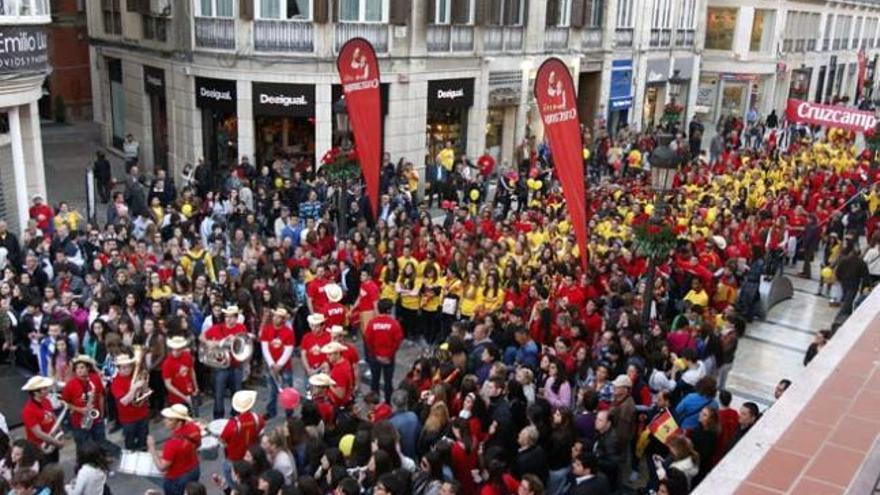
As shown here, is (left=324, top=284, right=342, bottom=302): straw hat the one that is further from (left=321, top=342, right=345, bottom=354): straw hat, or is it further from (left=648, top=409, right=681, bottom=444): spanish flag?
(left=648, top=409, right=681, bottom=444): spanish flag

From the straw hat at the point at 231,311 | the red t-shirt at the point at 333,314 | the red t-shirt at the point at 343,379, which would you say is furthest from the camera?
the red t-shirt at the point at 333,314

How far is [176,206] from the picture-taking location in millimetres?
17281

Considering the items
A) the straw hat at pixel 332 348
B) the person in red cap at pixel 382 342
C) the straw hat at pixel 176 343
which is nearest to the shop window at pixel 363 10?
the person in red cap at pixel 382 342

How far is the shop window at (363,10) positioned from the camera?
74.5 feet

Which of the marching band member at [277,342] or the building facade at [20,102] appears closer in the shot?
the marching band member at [277,342]

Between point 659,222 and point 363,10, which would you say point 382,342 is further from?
point 363,10

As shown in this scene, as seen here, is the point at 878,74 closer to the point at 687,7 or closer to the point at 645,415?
the point at 687,7

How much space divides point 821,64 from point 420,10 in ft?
129

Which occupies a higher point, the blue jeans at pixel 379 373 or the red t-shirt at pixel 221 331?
the red t-shirt at pixel 221 331

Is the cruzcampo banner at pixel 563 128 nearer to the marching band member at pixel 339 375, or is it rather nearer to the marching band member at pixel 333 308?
the marching band member at pixel 333 308

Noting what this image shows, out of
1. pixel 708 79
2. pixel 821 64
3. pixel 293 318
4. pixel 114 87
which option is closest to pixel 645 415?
pixel 293 318

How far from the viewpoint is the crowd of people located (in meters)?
7.76

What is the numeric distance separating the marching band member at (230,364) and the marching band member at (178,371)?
19.8 inches

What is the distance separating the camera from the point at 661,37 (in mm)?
36531
